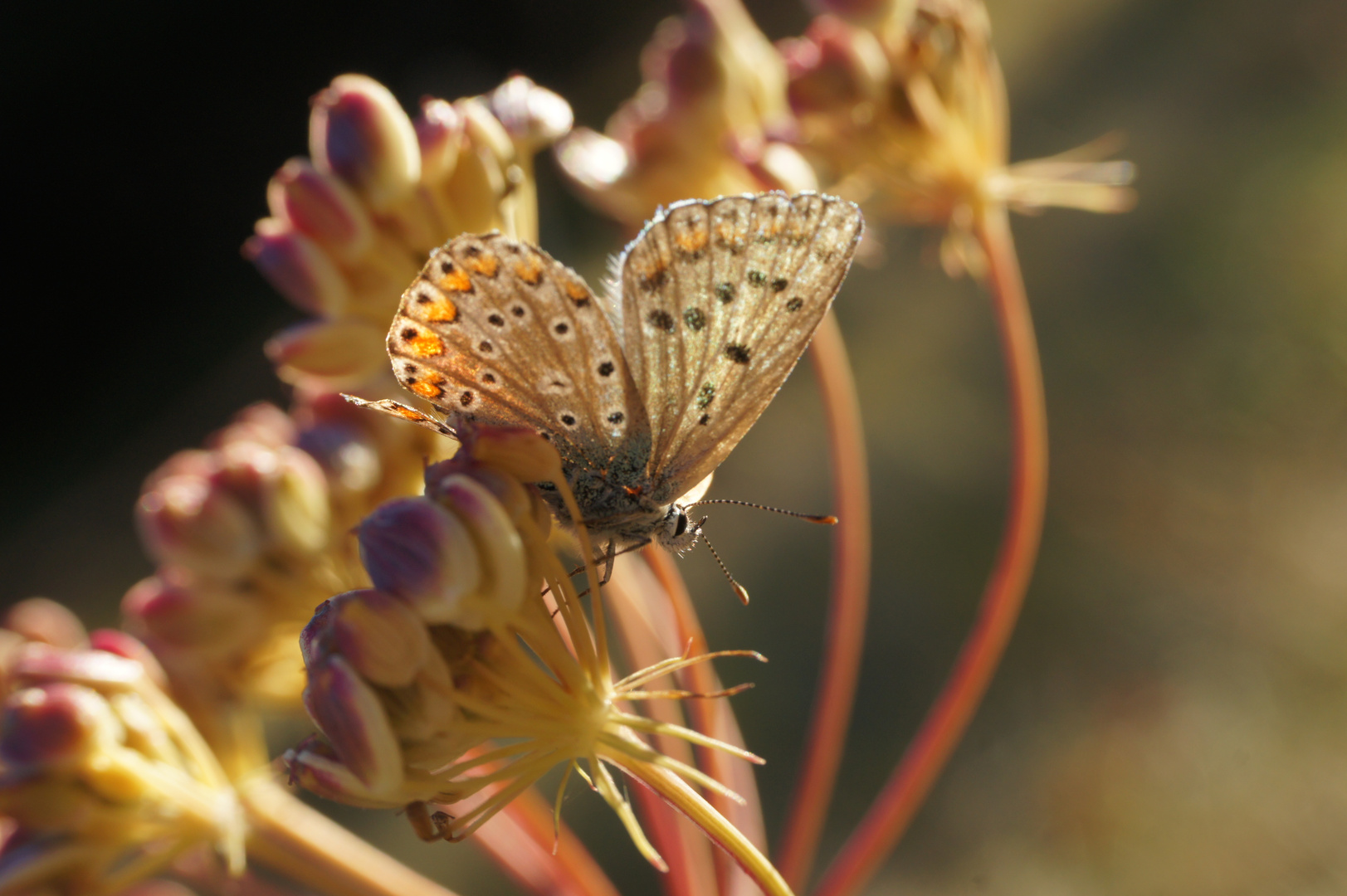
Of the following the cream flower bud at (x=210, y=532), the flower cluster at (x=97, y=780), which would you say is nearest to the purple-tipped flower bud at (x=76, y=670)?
the flower cluster at (x=97, y=780)

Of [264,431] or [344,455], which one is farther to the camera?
[264,431]

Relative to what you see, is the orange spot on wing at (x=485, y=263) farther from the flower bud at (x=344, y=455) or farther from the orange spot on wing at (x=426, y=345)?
the flower bud at (x=344, y=455)

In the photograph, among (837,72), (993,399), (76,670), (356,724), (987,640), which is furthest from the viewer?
(993,399)

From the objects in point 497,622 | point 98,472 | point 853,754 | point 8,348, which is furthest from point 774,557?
point 8,348

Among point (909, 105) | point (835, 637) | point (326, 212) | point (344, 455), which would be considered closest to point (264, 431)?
point (344, 455)

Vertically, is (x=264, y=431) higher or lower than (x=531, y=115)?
lower

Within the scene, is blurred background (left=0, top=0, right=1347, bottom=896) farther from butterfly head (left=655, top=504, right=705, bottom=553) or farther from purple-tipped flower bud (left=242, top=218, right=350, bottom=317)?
purple-tipped flower bud (left=242, top=218, right=350, bottom=317)

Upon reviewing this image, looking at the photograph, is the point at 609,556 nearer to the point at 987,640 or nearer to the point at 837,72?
the point at 987,640

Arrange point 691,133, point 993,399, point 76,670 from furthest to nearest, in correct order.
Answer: point 993,399, point 691,133, point 76,670
